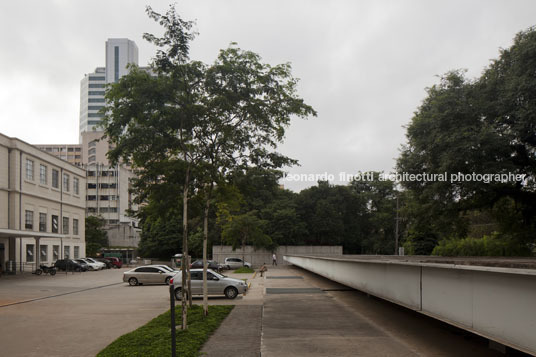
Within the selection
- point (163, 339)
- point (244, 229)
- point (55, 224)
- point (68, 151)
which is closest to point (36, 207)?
point (55, 224)

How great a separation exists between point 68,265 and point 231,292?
34.1 m

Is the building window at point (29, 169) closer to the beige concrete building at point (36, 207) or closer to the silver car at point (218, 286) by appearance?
the beige concrete building at point (36, 207)

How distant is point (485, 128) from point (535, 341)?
62.3 ft

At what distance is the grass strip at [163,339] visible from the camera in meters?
9.91

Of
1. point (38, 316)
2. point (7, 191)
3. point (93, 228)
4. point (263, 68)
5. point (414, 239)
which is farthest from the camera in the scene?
point (93, 228)

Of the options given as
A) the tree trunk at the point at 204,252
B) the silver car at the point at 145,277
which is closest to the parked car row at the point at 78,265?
the silver car at the point at 145,277

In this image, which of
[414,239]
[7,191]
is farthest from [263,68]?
[414,239]

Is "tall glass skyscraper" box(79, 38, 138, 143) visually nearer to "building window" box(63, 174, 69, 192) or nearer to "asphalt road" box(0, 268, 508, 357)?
"building window" box(63, 174, 69, 192)

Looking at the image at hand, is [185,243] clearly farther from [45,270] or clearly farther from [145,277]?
[45,270]

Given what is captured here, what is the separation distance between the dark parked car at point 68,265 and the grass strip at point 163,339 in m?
39.4

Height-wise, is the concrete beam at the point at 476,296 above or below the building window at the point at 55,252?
above

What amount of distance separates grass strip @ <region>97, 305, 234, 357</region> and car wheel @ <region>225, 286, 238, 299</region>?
277 inches

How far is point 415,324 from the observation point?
13719mm

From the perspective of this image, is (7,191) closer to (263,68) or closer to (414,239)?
(263,68)
